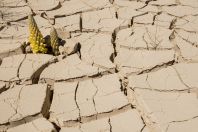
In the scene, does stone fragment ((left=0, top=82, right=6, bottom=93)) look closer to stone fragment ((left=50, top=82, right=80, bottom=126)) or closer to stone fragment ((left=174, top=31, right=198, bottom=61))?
stone fragment ((left=50, top=82, right=80, bottom=126))

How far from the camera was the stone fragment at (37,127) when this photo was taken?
247 centimetres

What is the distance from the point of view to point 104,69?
3.04 meters

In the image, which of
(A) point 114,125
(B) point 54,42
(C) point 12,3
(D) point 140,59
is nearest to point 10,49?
(B) point 54,42

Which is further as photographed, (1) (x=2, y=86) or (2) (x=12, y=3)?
(2) (x=12, y=3)

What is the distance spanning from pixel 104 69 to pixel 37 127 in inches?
34.6

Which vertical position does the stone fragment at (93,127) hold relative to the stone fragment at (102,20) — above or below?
below

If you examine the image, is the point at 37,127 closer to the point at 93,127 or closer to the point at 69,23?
the point at 93,127

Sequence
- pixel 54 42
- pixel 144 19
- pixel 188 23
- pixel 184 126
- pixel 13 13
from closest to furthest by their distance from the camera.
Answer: pixel 184 126 → pixel 54 42 → pixel 188 23 → pixel 144 19 → pixel 13 13

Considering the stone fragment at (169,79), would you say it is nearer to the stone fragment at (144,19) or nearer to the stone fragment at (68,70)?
the stone fragment at (68,70)

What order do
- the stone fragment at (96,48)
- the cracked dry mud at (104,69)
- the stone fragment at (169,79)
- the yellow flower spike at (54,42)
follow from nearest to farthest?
the cracked dry mud at (104,69) → the stone fragment at (169,79) → the stone fragment at (96,48) → the yellow flower spike at (54,42)

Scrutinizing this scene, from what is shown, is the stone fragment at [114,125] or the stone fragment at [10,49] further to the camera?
the stone fragment at [10,49]

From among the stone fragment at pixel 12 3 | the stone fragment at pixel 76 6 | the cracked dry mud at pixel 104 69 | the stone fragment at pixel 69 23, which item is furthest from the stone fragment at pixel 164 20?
the stone fragment at pixel 12 3

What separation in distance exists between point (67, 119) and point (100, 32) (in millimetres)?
1372

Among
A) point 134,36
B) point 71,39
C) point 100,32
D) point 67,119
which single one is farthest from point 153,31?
point 67,119
